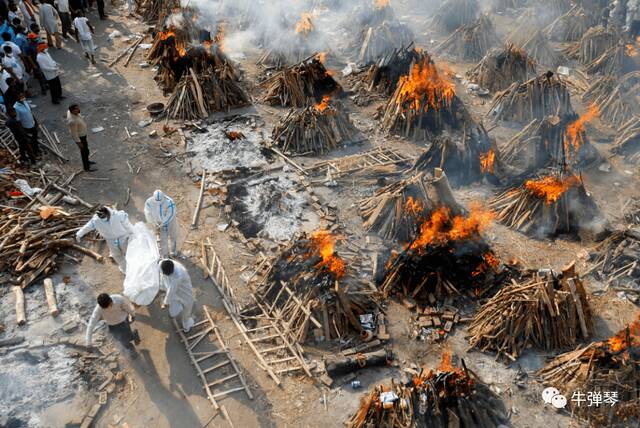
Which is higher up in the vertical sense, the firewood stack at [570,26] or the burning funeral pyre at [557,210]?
the firewood stack at [570,26]

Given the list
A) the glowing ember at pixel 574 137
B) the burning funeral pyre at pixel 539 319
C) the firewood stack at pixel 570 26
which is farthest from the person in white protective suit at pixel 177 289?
the firewood stack at pixel 570 26

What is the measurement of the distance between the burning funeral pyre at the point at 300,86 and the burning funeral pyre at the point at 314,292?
715cm

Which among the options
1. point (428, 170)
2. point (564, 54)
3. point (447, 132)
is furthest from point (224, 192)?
point (564, 54)

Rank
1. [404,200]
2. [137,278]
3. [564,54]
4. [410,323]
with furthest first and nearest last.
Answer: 1. [564,54]
2. [404,200]
3. [410,323]
4. [137,278]

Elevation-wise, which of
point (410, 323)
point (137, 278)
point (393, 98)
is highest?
point (393, 98)

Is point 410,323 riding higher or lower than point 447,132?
lower

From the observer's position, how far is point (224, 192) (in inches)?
509

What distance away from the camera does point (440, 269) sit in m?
10.3

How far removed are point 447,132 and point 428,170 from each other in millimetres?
2492

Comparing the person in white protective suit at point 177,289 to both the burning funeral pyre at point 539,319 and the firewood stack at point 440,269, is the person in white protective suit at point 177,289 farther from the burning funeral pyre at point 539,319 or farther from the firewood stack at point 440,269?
the burning funeral pyre at point 539,319

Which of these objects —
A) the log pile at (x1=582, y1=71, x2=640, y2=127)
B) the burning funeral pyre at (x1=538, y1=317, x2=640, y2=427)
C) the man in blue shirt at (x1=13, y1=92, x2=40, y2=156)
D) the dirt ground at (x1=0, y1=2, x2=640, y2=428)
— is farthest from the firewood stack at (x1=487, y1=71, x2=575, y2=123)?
the man in blue shirt at (x1=13, y1=92, x2=40, y2=156)

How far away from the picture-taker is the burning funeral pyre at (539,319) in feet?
30.1

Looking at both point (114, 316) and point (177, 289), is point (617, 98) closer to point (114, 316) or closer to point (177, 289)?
point (177, 289)

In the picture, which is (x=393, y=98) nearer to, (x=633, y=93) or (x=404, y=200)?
(x=404, y=200)
